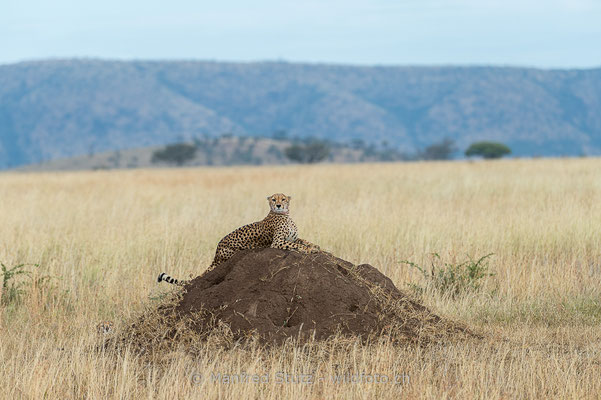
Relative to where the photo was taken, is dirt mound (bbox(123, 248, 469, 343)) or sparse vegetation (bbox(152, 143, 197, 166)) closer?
dirt mound (bbox(123, 248, 469, 343))

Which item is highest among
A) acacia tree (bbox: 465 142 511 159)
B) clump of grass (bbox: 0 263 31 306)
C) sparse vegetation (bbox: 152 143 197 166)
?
acacia tree (bbox: 465 142 511 159)

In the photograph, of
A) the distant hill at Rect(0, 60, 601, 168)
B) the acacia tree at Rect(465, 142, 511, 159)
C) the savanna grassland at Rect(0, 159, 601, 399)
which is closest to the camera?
the savanna grassland at Rect(0, 159, 601, 399)

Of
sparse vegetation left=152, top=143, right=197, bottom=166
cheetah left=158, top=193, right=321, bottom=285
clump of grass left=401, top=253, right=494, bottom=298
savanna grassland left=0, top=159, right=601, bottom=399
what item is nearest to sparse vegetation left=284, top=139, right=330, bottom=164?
sparse vegetation left=152, top=143, right=197, bottom=166

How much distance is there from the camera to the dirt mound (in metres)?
5.96

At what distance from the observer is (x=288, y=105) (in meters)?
178

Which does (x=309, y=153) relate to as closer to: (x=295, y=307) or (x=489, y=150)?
(x=489, y=150)

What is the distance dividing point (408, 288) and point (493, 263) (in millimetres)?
1686

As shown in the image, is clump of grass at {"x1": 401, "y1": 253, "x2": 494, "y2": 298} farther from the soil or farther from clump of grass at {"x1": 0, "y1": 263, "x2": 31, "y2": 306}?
clump of grass at {"x1": 0, "y1": 263, "x2": 31, "y2": 306}

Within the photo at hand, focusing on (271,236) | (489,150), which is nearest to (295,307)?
(271,236)

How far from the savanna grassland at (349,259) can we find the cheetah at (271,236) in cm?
109

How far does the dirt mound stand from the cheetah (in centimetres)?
15

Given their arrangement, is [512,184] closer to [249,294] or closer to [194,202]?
[194,202]

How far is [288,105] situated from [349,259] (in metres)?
170

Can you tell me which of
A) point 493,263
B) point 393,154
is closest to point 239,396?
point 493,263
